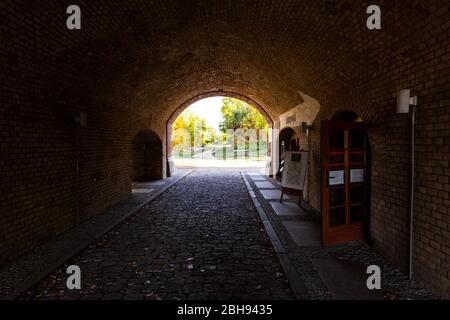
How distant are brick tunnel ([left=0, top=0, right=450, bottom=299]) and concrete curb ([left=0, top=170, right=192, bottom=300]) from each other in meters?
0.20

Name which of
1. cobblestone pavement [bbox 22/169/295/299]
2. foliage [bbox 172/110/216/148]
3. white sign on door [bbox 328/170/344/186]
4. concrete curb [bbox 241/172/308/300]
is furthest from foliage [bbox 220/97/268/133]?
white sign on door [bbox 328/170/344/186]

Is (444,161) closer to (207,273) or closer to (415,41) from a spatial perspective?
(415,41)

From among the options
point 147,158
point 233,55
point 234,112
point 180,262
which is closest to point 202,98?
point 147,158

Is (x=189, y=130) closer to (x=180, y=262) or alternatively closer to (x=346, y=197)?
(x=346, y=197)

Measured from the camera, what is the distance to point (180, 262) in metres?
4.82

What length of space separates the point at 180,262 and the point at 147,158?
11.9 metres

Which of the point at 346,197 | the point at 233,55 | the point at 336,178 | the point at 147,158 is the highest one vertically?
the point at 233,55

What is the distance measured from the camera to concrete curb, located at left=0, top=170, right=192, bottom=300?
4.02 m

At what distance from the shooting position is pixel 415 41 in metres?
3.94

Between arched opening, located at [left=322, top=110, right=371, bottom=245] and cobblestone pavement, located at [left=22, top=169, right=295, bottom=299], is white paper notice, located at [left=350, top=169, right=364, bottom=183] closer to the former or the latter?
arched opening, located at [left=322, top=110, right=371, bottom=245]

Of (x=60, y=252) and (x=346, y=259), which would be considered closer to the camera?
(x=346, y=259)

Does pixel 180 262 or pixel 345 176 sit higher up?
pixel 345 176
